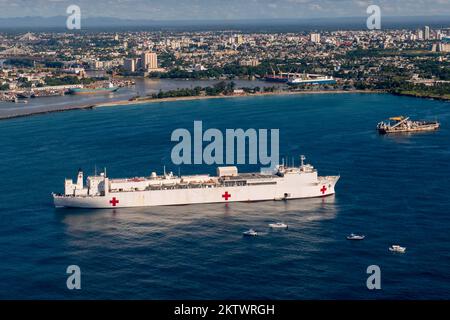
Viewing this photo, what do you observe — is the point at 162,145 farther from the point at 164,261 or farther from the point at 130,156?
the point at 164,261

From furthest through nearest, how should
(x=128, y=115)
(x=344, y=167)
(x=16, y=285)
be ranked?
(x=128, y=115)
(x=344, y=167)
(x=16, y=285)

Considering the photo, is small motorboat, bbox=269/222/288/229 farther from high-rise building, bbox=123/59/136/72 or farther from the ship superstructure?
high-rise building, bbox=123/59/136/72

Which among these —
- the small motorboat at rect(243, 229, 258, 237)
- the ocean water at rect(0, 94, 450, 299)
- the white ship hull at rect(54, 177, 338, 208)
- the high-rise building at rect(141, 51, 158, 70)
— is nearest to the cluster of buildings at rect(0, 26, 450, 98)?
the high-rise building at rect(141, 51, 158, 70)

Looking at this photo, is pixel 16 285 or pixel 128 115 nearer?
pixel 16 285

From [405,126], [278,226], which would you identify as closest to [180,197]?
[278,226]
